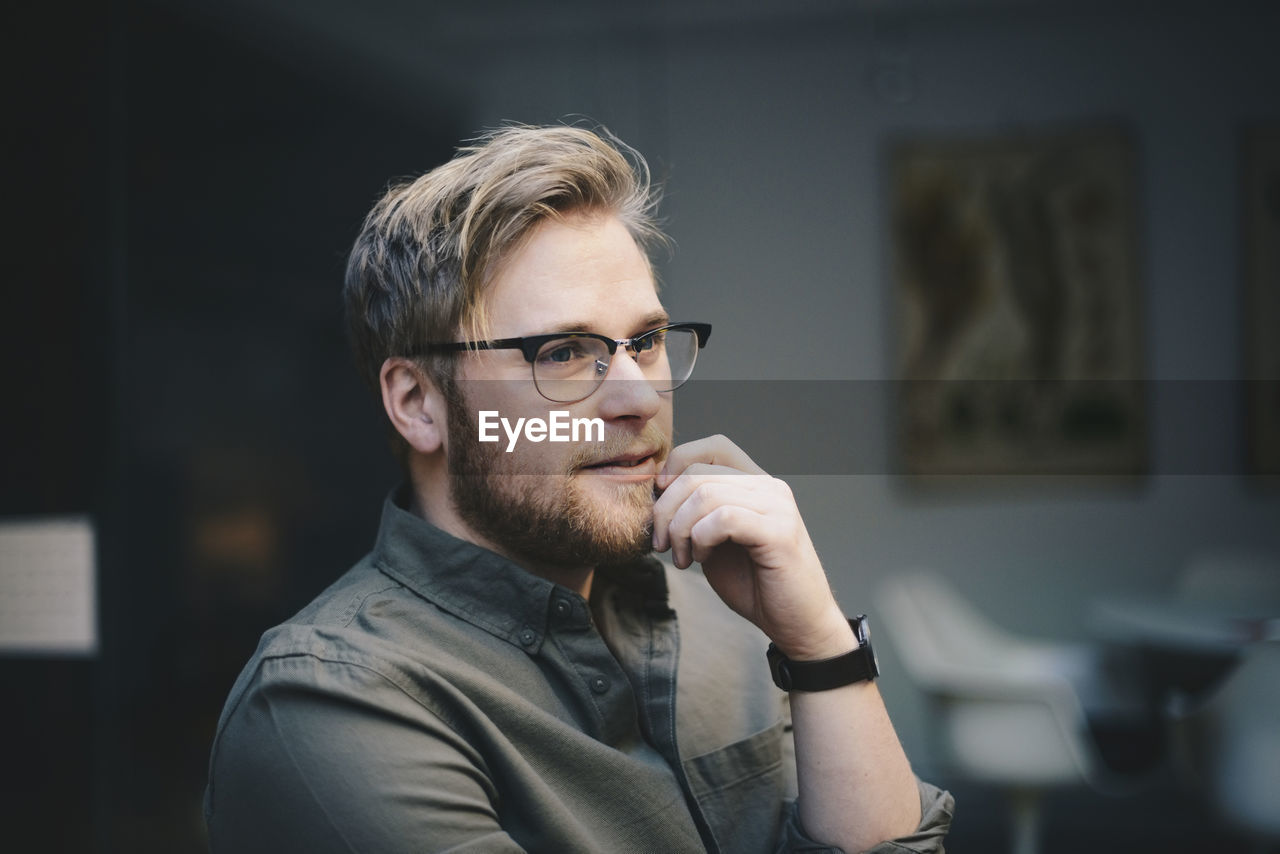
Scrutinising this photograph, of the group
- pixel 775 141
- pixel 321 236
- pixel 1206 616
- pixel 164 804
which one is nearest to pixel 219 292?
pixel 321 236

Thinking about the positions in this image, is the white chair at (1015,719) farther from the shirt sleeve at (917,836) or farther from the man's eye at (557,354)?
the man's eye at (557,354)

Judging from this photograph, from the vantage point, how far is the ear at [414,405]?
1180 mm

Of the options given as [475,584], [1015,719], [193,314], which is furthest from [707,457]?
[1015,719]

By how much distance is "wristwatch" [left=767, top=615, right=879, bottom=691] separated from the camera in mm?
1061

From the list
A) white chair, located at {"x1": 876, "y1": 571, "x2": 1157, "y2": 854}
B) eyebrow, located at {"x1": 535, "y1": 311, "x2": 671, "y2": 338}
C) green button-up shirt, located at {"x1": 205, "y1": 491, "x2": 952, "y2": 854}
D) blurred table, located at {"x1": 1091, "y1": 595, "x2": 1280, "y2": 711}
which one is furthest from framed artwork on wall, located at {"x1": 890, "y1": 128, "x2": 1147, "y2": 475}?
eyebrow, located at {"x1": 535, "y1": 311, "x2": 671, "y2": 338}

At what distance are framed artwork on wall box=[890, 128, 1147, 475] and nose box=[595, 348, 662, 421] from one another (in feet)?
10.5

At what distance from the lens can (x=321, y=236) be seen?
241cm

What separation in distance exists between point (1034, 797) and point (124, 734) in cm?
245

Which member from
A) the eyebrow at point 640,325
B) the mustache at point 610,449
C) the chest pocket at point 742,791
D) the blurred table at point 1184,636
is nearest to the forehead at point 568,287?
the eyebrow at point 640,325

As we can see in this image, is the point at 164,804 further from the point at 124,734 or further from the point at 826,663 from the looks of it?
the point at 826,663

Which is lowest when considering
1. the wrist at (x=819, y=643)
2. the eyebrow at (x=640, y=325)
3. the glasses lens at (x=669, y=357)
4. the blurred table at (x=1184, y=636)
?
the blurred table at (x=1184, y=636)

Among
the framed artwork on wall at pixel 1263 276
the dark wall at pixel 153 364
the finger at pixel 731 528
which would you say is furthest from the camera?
the framed artwork on wall at pixel 1263 276

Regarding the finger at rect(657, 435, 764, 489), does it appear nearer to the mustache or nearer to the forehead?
the mustache

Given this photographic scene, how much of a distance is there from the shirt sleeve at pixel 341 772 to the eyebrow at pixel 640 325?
405 millimetres
